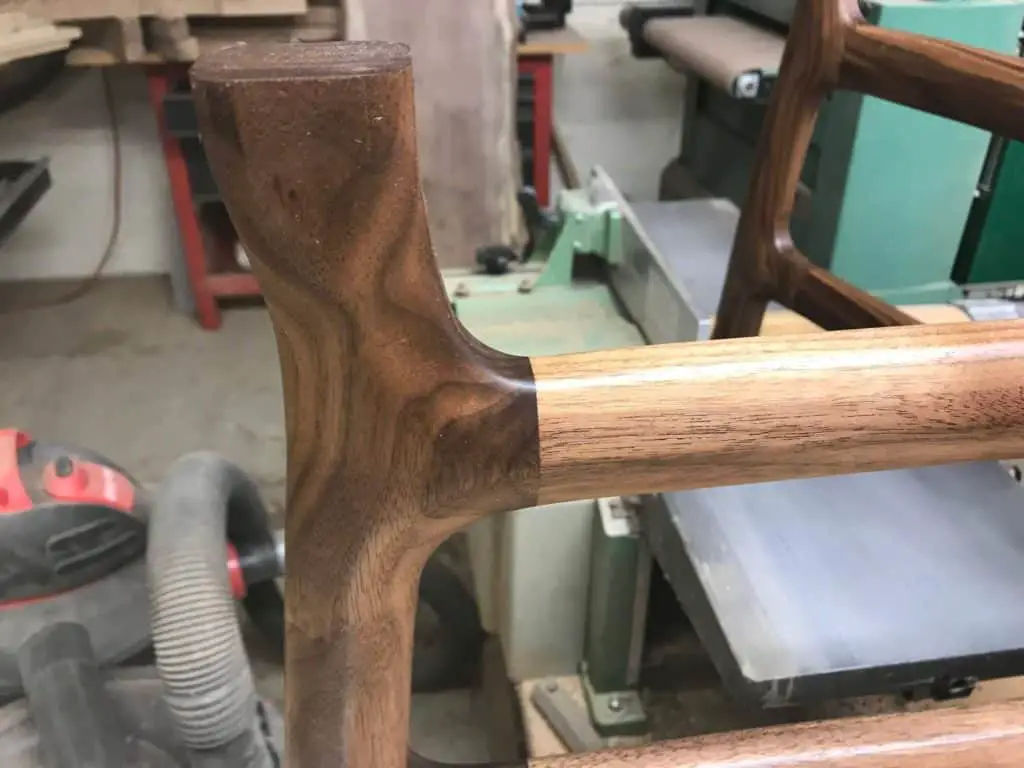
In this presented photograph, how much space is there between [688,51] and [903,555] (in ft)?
3.57

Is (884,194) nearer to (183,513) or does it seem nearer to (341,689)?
(183,513)

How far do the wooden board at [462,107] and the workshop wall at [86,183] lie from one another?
2.54 ft

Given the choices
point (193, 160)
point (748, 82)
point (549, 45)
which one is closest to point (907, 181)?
point (748, 82)

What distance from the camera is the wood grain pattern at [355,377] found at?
0.25 metres

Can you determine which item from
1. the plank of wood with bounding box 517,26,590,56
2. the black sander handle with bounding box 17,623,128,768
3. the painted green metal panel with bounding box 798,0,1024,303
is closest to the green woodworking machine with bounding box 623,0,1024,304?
the painted green metal panel with bounding box 798,0,1024,303

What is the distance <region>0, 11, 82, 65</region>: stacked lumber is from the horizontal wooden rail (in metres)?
1.33

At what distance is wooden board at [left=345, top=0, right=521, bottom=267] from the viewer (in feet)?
5.41

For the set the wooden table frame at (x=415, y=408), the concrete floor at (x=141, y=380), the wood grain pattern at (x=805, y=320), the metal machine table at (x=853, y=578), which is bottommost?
the concrete floor at (x=141, y=380)

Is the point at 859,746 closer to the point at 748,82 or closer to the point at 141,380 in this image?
the point at 748,82

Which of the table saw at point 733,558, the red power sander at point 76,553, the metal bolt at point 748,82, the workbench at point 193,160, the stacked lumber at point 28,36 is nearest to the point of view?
the table saw at point 733,558

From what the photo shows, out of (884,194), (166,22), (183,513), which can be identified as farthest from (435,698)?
(166,22)

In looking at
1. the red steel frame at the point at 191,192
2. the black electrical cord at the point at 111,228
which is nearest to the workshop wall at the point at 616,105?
the red steel frame at the point at 191,192

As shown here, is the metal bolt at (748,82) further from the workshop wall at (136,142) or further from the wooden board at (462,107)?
the workshop wall at (136,142)

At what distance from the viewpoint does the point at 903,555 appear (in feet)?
2.36
